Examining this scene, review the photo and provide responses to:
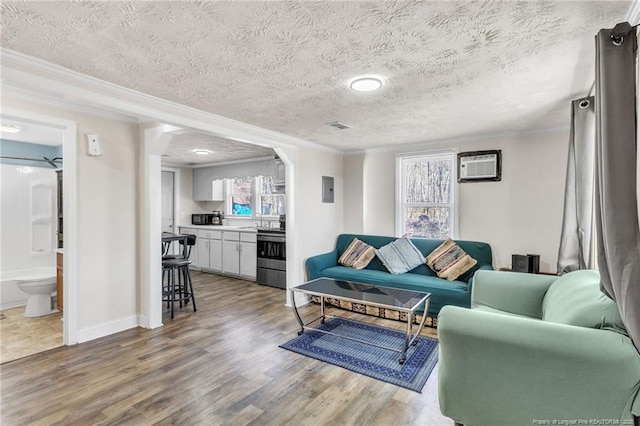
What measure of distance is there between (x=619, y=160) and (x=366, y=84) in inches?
58.9

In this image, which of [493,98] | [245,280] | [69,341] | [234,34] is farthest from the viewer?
[245,280]

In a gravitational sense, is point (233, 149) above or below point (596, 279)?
above

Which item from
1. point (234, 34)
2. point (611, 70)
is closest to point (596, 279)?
point (611, 70)

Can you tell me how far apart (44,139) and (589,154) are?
20.6ft

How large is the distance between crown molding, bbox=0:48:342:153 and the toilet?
2.12 metres

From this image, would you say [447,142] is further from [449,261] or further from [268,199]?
[268,199]

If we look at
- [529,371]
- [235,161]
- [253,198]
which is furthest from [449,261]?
[235,161]

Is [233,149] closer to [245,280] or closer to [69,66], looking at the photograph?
[245,280]

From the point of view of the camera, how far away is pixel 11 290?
13.5 ft

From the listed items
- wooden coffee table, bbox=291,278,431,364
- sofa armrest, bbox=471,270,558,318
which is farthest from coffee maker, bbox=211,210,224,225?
sofa armrest, bbox=471,270,558,318

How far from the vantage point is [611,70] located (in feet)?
4.61

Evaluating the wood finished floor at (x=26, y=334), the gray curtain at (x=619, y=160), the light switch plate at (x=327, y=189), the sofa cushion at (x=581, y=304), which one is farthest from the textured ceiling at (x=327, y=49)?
Answer: the wood finished floor at (x=26, y=334)

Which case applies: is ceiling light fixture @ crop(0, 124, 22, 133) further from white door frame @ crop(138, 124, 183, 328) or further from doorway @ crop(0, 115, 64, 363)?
white door frame @ crop(138, 124, 183, 328)

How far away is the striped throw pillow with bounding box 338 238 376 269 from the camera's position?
439 centimetres
